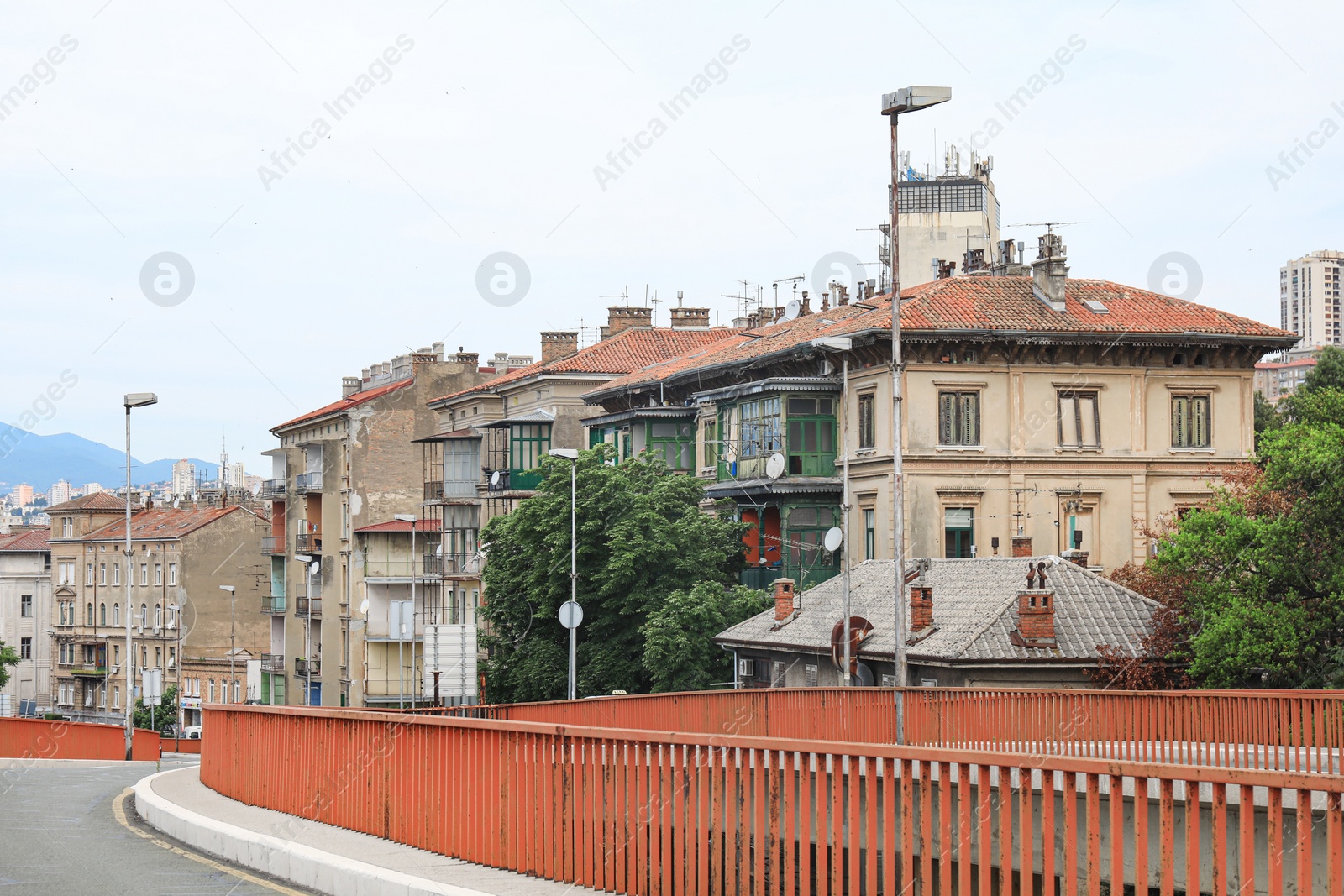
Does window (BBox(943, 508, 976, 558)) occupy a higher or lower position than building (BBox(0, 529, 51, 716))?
higher

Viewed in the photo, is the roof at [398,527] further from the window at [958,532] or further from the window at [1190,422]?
the window at [1190,422]

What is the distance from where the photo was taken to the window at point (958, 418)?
1982 inches

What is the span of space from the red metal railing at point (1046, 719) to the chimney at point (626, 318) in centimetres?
6248

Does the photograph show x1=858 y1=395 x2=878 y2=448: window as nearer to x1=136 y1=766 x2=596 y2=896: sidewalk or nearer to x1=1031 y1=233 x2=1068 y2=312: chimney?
x1=1031 y1=233 x2=1068 y2=312: chimney

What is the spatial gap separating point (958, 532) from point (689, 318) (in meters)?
34.9

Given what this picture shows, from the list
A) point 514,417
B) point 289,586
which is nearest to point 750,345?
point 514,417

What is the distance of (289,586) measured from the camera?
98.0 m

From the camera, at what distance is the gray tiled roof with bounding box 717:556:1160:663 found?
33469 mm

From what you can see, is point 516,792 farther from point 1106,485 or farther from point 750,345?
point 750,345

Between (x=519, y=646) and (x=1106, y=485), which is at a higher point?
(x=1106, y=485)

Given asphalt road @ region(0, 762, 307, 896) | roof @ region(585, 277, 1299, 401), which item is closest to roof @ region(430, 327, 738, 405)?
roof @ region(585, 277, 1299, 401)

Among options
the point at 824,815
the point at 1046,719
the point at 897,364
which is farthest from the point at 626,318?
the point at 824,815

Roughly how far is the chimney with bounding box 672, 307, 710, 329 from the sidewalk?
6577 cm

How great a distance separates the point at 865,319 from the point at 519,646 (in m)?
14.8
